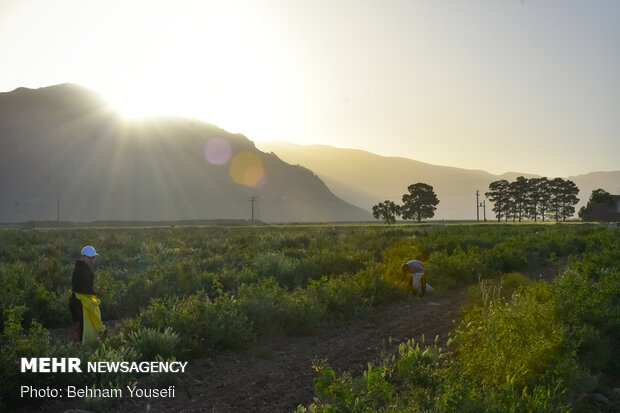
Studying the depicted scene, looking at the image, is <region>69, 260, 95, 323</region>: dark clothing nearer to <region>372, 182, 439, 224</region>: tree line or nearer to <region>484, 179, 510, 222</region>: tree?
<region>372, 182, 439, 224</region>: tree line

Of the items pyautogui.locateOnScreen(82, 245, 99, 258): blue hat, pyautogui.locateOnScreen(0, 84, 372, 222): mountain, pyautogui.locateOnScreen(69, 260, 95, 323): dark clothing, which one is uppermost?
pyautogui.locateOnScreen(0, 84, 372, 222): mountain

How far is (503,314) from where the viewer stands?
6.93 meters

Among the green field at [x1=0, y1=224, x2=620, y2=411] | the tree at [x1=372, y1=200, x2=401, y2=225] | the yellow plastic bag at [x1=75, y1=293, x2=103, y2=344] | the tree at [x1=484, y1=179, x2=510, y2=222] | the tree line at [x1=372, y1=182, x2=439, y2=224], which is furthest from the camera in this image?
the tree at [x1=484, y1=179, x2=510, y2=222]

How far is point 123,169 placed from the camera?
472ft

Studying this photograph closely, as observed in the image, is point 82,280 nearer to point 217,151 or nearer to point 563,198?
point 563,198

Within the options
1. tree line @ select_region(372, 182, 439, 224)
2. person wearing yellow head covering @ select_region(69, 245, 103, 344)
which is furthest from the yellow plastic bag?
tree line @ select_region(372, 182, 439, 224)

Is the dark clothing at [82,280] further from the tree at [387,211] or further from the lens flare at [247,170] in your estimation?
the lens flare at [247,170]

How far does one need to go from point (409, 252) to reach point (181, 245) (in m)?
15.5

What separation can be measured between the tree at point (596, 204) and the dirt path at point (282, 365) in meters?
89.8

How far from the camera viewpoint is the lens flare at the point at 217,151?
170 m

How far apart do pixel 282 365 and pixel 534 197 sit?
13310 centimetres

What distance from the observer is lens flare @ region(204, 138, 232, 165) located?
16988cm

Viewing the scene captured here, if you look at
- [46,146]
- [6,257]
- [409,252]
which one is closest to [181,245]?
[6,257]

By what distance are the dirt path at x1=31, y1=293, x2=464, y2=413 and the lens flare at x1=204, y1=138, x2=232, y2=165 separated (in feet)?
529
